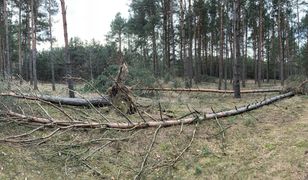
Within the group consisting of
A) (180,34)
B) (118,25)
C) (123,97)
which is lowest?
(123,97)

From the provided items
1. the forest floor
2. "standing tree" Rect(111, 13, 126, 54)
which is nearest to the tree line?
"standing tree" Rect(111, 13, 126, 54)

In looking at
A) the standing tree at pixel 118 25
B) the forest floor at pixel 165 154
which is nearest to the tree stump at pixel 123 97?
the forest floor at pixel 165 154

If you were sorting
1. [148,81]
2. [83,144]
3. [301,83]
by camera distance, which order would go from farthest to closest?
[148,81] < [301,83] < [83,144]

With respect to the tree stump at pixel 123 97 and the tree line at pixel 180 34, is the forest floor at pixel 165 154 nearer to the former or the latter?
the tree stump at pixel 123 97

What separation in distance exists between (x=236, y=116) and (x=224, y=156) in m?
2.36

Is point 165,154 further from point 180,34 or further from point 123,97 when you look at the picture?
point 180,34

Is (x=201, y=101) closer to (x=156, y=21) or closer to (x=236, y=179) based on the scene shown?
(x=236, y=179)

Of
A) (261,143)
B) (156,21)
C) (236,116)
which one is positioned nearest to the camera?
(261,143)

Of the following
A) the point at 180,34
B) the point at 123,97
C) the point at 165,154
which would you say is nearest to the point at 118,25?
the point at 180,34

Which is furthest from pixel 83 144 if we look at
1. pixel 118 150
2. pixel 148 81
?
pixel 148 81

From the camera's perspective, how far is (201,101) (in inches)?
501

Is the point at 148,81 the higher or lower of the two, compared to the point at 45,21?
lower

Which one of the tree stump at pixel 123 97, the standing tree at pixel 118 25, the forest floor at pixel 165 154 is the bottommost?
the forest floor at pixel 165 154

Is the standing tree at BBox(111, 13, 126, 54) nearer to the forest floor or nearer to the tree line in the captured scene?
the tree line
